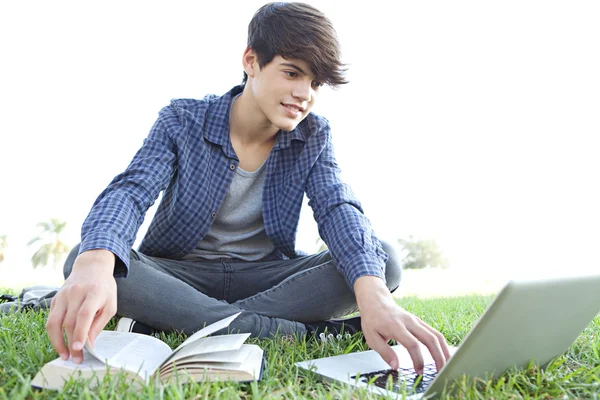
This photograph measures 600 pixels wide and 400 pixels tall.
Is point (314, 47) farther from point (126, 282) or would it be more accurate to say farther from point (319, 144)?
point (126, 282)

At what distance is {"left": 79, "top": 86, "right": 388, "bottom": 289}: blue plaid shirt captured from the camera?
2.03 meters

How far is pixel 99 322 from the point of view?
1.35m

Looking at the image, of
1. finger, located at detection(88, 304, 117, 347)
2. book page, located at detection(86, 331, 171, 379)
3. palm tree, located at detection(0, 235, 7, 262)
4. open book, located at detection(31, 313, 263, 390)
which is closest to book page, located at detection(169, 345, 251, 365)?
open book, located at detection(31, 313, 263, 390)

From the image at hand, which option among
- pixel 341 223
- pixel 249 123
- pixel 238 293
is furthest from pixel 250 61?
pixel 238 293

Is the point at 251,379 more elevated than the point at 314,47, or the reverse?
the point at 314,47

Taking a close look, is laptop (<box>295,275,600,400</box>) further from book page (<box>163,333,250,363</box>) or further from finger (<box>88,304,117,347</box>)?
finger (<box>88,304,117,347</box>)

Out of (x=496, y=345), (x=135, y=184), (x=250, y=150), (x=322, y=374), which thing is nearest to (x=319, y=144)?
(x=250, y=150)

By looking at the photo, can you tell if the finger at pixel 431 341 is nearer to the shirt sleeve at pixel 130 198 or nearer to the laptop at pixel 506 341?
the laptop at pixel 506 341

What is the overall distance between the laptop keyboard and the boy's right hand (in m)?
0.67

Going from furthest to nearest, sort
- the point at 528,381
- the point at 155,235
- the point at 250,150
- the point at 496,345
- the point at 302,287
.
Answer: the point at 250,150
the point at 155,235
the point at 302,287
the point at 528,381
the point at 496,345

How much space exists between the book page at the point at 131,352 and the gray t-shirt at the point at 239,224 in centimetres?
87

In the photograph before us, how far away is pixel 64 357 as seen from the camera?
1344 millimetres

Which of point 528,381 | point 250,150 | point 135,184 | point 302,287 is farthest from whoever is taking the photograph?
point 250,150

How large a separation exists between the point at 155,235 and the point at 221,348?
1.13 meters
